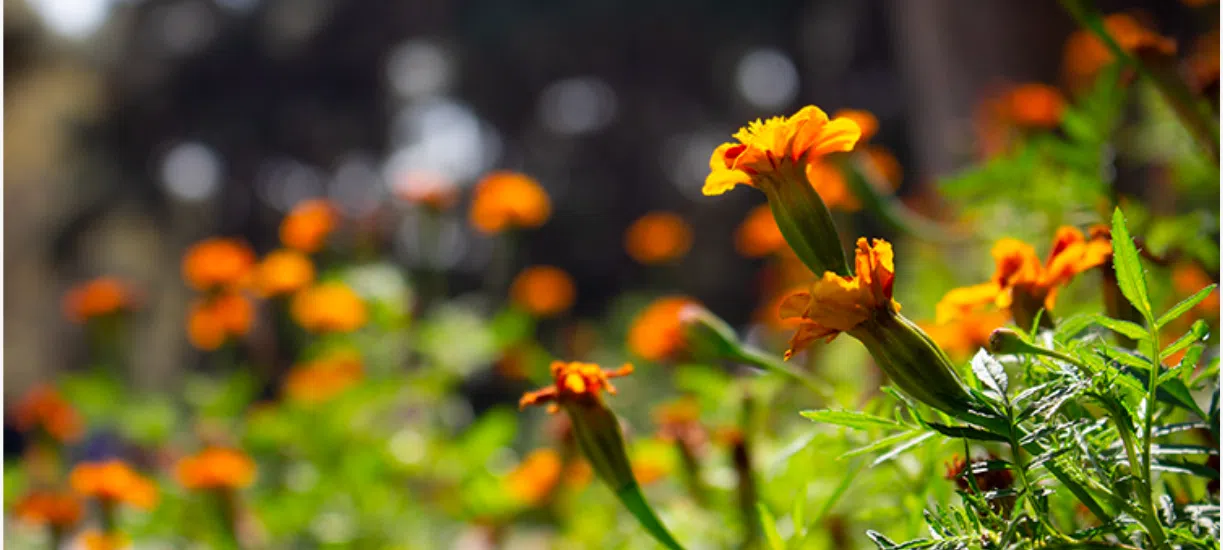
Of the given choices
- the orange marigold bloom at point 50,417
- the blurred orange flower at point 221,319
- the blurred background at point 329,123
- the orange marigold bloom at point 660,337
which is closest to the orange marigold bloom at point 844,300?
the orange marigold bloom at point 660,337

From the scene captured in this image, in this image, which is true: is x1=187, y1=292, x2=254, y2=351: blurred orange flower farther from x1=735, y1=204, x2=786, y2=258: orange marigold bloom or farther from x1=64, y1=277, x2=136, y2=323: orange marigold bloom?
x1=735, y1=204, x2=786, y2=258: orange marigold bloom

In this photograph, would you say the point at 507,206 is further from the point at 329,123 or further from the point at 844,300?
the point at 329,123

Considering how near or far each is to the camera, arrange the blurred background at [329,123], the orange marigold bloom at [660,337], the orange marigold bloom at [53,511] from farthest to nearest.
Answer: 1. the blurred background at [329,123]
2. the orange marigold bloom at [53,511]
3. the orange marigold bloom at [660,337]

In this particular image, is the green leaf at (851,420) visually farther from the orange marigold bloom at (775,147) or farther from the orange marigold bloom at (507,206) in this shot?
the orange marigold bloom at (507,206)

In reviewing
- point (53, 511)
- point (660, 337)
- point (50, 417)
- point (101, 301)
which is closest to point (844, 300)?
point (660, 337)

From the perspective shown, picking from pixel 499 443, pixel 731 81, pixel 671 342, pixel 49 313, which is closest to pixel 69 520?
pixel 499 443

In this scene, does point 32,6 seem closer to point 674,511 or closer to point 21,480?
point 21,480
